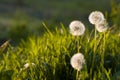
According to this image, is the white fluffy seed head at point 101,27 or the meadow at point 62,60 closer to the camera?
the meadow at point 62,60

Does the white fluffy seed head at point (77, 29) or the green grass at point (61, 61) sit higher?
the white fluffy seed head at point (77, 29)

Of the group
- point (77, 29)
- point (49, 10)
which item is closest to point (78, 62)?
point (77, 29)

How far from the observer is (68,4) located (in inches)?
560

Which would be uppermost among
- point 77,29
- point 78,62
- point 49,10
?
point 49,10

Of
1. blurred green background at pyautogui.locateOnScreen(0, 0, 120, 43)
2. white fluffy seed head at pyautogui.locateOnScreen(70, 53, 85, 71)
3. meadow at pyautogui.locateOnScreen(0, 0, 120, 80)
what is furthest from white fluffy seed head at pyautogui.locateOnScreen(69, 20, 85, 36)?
blurred green background at pyautogui.locateOnScreen(0, 0, 120, 43)

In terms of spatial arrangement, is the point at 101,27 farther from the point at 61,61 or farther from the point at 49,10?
the point at 49,10

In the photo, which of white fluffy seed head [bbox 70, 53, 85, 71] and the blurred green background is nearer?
white fluffy seed head [bbox 70, 53, 85, 71]

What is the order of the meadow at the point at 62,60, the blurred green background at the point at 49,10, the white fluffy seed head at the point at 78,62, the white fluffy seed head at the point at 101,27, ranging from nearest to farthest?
the white fluffy seed head at the point at 78,62 < the meadow at the point at 62,60 < the white fluffy seed head at the point at 101,27 < the blurred green background at the point at 49,10

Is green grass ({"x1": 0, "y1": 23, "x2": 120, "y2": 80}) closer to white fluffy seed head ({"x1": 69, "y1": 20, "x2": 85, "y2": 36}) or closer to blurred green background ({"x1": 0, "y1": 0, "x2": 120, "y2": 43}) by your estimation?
white fluffy seed head ({"x1": 69, "y1": 20, "x2": 85, "y2": 36})

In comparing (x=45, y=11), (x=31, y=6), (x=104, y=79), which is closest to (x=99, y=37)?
(x=104, y=79)

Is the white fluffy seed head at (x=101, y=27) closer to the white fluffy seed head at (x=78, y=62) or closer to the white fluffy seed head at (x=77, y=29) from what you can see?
the white fluffy seed head at (x=77, y=29)

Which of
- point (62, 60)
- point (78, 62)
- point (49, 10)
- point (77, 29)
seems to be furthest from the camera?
point (49, 10)

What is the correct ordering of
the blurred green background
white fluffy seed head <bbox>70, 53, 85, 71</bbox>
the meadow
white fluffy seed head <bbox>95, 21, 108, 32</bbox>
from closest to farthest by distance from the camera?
1. white fluffy seed head <bbox>70, 53, 85, 71</bbox>
2. the meadow
3. white fluffy seed head <bbox>95, 21, 108, 32</bbox>
4. the blurred green background

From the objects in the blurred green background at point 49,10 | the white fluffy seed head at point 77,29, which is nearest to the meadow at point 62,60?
the white fluffy seed head at point 77,29
